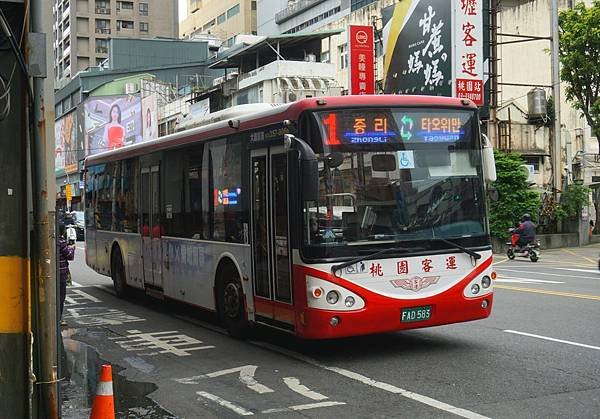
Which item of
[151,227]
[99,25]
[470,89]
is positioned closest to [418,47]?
[470,89]

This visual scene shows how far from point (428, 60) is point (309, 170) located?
963 inches

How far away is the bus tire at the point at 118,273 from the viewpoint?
14.8 meters

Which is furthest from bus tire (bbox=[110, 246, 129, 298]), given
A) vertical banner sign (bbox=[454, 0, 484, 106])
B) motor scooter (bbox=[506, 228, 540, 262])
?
vertical banner sign (bbox=[454, 0, 484, 106])

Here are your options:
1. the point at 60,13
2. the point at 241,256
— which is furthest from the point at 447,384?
the point at 60,13

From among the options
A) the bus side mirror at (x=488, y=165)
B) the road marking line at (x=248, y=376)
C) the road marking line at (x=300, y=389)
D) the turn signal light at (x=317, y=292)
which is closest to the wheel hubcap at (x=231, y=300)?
the road marking line at (x=248, y=376)

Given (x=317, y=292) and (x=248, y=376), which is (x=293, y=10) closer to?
(x=317, y=292)

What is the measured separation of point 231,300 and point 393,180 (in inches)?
119

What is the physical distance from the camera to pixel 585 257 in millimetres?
26266

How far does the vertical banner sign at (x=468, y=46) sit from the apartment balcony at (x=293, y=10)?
155 ft

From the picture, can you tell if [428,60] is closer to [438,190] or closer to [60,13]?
[438,190]

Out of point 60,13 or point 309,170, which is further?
point 60,13

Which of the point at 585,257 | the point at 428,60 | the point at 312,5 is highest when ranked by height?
the point at 312,5

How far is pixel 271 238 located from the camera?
880 cm

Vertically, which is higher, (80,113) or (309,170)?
(80,113)
